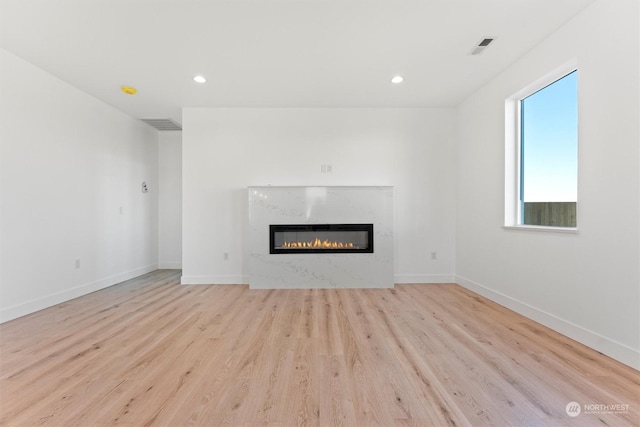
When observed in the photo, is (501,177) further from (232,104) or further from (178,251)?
(178,251)

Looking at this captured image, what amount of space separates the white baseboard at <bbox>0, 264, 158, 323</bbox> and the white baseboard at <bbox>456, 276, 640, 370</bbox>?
15.9ft

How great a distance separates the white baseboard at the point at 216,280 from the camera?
4211 millimetres

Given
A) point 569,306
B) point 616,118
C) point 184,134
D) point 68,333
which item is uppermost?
point 184,134

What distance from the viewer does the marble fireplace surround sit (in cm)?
399

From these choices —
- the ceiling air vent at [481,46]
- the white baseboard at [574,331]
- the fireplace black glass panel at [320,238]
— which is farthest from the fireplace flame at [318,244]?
the ceiling air vent at [481,46]

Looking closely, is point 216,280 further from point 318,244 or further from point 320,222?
point 320,222

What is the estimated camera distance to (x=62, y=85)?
11.1ft

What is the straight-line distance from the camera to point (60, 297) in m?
3.30

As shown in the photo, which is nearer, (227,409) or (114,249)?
(227,409)

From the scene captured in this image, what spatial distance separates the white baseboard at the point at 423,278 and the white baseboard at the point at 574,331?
2.67 feet

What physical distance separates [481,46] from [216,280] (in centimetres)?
418

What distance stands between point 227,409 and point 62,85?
13.1 ft

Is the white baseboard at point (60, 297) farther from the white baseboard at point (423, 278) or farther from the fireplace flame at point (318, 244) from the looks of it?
the white baseboard at point (423, 278)

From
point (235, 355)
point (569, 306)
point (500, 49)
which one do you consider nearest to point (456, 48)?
point (500, 49)
